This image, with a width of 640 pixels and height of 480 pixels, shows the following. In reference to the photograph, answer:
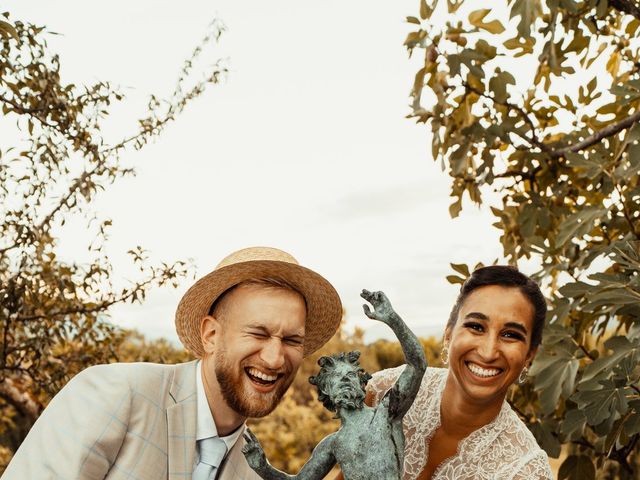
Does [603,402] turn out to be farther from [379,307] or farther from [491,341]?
[379,307]

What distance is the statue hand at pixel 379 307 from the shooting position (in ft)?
6.16

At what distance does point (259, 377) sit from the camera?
2.13 metres

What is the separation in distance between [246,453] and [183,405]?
421 millimetres

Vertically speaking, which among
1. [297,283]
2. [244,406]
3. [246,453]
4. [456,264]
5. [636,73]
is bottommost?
[246,453]

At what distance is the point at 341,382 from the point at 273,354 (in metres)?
0.22

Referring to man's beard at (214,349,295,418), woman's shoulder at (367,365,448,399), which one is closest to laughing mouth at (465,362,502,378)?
woman's shoulder at (367,365,448,399)

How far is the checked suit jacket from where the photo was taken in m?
2.06

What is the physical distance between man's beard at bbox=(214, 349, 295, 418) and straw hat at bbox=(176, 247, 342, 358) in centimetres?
22

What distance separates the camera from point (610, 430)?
3.06 m

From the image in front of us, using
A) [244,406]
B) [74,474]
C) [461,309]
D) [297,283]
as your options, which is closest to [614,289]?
[461,309]

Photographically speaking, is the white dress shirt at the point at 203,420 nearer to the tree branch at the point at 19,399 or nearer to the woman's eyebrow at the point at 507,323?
the woman's eyebrow at the point at 507,323

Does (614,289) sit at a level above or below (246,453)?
above

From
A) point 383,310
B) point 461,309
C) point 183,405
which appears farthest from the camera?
point 461,309

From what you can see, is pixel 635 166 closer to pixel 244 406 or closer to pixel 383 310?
pixel 383 310
